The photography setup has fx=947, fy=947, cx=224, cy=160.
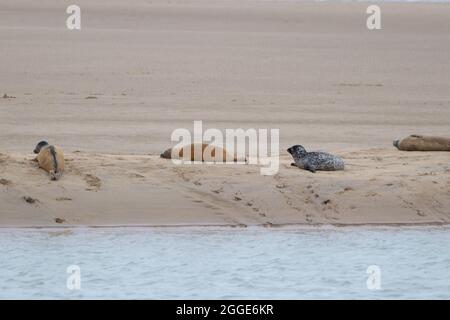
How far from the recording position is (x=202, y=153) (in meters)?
9.63

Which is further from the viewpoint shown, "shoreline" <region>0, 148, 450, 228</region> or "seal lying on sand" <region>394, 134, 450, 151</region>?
"seal lying on sand" <region>394, 134, 450, 151</region>

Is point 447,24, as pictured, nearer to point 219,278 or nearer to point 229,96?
point 229,96

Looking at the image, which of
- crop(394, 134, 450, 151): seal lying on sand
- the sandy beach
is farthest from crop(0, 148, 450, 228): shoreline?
crop(394, 134, 450, 151): seal lying on sand

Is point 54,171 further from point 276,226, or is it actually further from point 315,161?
point 315,161

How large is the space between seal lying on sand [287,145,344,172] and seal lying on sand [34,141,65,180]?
2328mm

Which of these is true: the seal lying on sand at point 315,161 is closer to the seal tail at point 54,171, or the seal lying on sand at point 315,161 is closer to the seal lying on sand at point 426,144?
the seal lying on sand at point 426,144

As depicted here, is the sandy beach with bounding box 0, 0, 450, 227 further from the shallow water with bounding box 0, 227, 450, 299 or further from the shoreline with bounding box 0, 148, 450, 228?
the shallow water with bounding box 0, 227, 450, 299

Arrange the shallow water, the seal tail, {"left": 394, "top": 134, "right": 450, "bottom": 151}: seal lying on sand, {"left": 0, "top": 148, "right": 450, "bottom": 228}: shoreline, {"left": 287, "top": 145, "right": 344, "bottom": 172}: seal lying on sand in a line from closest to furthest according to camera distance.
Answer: the shallow water, {"left": 0, "top": 148, "right": 450, "bottom": 228}: shoreline, the seal tail, {"left": 287, "top": 145, "right": 344, "bottom": 172}: seal lying on sand, {"left": 394, "top": 134, "right": 450, "bottom": 151}: seal lying on sand

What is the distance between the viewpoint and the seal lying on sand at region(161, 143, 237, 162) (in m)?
9.62

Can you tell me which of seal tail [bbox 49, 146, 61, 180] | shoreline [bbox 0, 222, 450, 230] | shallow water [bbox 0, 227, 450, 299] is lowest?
shallow water [bbox 0, 227, 450, 299]

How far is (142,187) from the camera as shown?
356 inches

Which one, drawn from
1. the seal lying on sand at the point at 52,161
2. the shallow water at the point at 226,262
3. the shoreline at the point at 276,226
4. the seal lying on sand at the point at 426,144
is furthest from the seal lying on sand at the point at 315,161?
the seal lying on sand at the point at 52,161

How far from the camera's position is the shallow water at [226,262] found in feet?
22.2
